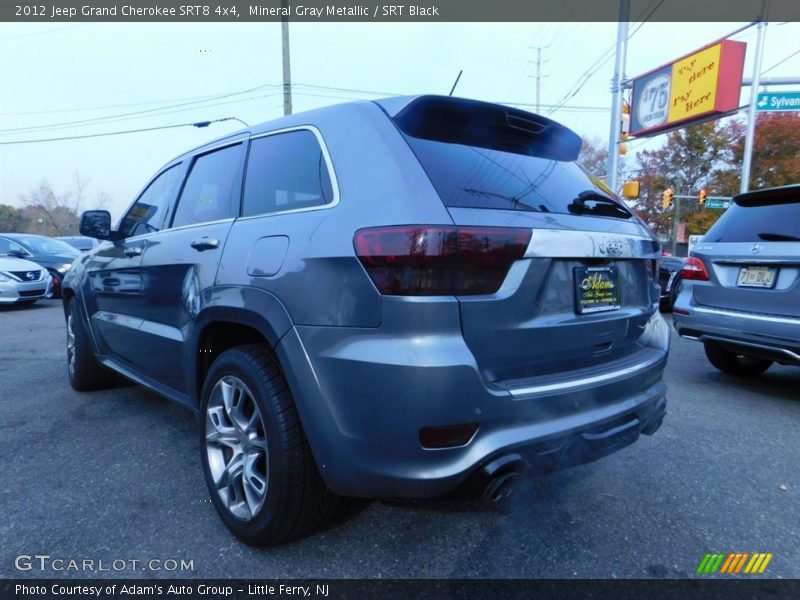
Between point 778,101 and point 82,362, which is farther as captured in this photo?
point 778,101

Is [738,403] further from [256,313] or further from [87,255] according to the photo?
[87,255]

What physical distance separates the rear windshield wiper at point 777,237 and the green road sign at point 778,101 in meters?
12.3

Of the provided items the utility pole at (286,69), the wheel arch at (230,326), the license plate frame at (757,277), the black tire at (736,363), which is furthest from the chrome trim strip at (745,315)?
the utility pole at (286,69)

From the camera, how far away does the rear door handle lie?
2.33 m

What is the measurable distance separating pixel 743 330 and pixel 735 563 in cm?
255

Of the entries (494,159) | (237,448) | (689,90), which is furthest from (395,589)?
(689,90)

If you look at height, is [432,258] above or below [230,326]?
above

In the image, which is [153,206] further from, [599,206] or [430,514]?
[599,206]

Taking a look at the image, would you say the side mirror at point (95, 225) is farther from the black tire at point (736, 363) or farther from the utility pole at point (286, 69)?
the utility pole at point (286, 69)

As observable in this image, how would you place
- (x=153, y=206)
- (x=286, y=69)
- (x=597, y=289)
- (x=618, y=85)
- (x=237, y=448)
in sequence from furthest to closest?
(x=286, y=69) < (x=618, y=85) < (x=153, y=206) < (x=237, y=448) < (x=597, y=289)

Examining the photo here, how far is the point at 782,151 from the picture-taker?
89.9ft

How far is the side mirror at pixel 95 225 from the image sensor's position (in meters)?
3.62

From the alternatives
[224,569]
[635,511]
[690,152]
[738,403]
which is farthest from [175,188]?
[690,152]

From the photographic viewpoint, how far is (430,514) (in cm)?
232
